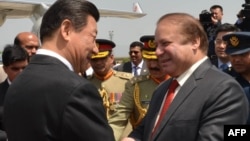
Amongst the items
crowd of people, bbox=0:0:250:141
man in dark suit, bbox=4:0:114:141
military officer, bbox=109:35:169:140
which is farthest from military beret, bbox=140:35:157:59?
man in dark suit, bbox=4:0:114:141

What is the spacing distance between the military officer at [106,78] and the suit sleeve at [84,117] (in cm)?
244

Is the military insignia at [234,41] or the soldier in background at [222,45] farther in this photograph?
the soldier in background at [222,45]

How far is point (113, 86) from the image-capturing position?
161 inches

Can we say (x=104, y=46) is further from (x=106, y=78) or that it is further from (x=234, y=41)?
(x=234, y=41)

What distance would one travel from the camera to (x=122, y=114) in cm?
341

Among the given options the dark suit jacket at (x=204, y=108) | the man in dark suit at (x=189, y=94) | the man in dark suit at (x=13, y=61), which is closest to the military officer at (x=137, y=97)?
the man in dark suit at (x=189, y=94)

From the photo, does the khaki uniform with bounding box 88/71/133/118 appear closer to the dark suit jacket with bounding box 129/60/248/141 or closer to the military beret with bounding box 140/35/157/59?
the military beret with bounding box 140/35/157/59

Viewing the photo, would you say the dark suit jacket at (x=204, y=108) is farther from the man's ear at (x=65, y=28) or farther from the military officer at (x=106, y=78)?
the military officer at (x=106, y=78)

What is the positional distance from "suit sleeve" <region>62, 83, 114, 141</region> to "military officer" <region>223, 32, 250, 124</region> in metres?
1.88

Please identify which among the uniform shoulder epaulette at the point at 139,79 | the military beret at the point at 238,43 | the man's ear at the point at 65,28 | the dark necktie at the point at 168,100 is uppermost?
the man's ear at the point at 65,28

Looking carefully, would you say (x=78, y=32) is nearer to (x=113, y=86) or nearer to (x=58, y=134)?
(x=58, y=134)

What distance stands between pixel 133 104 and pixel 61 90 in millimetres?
2069

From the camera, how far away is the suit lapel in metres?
2.13

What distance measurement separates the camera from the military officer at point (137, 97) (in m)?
3.37
